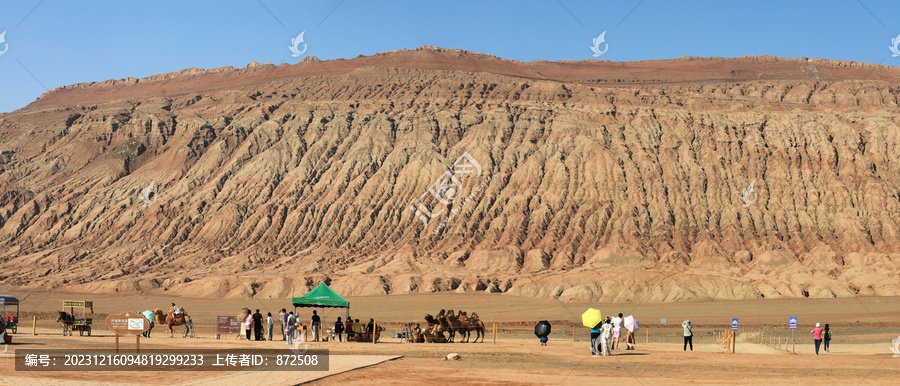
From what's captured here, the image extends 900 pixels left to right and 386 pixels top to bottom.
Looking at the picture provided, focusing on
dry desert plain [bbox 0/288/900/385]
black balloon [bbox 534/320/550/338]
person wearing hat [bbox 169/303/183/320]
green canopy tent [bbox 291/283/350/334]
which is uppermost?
green canopy tent [bbox 291/283/350/334]

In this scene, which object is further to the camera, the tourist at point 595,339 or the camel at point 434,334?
the camel at point 434,334

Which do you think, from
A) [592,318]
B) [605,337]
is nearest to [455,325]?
[605,337]

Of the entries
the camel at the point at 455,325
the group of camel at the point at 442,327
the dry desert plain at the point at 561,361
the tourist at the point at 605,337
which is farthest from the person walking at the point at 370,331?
the tourist at the point at 605,337

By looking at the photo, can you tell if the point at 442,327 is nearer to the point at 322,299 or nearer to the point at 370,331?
the point at 370,331

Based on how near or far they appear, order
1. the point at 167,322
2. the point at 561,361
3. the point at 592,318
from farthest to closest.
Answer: the point at 167,322, the point at 592,318, the point at 561,361

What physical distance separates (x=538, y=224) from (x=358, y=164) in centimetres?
2509

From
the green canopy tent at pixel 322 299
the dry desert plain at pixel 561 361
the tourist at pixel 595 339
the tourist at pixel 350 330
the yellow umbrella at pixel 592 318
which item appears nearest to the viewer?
the dry desert plain at pixel 561 361

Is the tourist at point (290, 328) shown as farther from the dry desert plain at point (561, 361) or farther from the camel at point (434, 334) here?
the camel at point (434, 334)

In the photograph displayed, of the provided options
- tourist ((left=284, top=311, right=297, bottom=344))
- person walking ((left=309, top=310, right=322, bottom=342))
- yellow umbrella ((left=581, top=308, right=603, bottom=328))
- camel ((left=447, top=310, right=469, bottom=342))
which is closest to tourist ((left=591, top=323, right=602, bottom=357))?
yellow umbrella ((left=581, top=308, right=603, bottom=328))

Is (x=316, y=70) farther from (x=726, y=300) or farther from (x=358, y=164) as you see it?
(x=726, y=300)

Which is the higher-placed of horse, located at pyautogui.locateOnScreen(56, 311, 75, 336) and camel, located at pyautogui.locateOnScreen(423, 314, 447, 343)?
horse, located at pyautogui.locateOnScreen(56, 311, 75, 336)

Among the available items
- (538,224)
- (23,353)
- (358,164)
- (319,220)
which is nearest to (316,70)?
(358,164)

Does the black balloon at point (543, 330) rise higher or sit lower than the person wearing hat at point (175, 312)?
lower

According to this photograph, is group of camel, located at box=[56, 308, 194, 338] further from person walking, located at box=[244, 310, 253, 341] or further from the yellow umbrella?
the yellow umbrella
